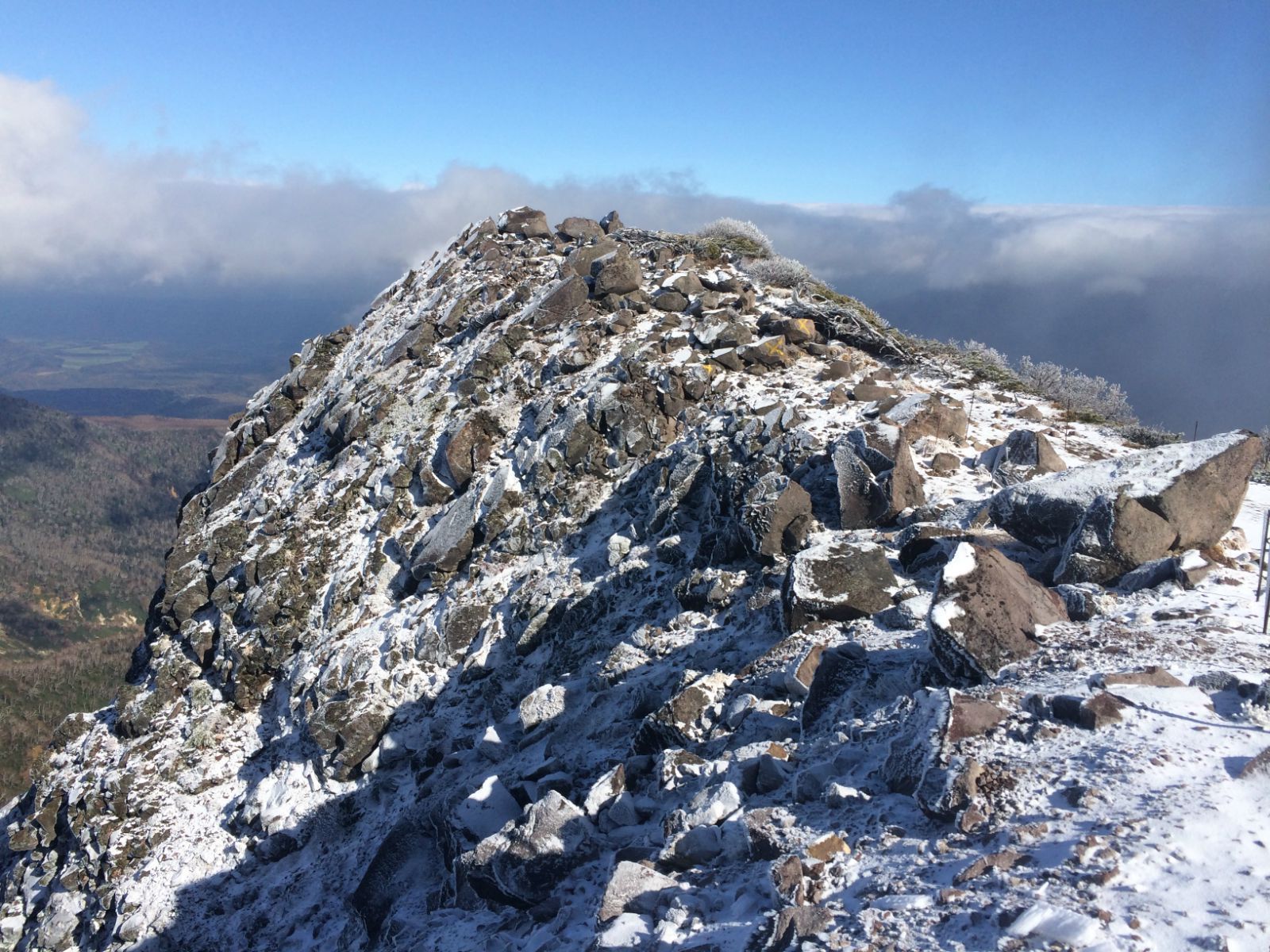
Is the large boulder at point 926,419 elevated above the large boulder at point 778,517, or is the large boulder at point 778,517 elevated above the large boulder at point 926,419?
the large boulder at point 926,419

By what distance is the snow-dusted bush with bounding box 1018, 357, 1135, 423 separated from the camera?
1547 cm

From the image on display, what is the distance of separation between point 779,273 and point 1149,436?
34.9ft

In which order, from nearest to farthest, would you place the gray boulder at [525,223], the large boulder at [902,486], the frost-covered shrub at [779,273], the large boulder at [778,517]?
the large boulder at [902,486], the large boulder at [778,517], the frost-covered shrub at [779,273], the gray boulder at [525,223]

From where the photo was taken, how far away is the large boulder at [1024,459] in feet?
38.3

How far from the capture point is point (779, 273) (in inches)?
836

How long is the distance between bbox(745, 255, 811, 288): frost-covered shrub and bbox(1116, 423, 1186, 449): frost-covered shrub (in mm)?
9642

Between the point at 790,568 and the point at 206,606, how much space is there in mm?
16885

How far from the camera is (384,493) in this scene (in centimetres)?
1817

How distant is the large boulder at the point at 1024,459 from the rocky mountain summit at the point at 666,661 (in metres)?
0.08

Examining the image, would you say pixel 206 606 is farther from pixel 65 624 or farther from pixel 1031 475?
pixel 65 624

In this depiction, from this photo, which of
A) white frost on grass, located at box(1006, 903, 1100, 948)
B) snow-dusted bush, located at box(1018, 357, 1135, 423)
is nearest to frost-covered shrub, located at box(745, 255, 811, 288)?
snow-dusted bush, located at box(1018, 357, 1135, 423)

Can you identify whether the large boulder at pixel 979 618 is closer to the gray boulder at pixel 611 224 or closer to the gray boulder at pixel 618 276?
the gray boulder at pixel 618 276

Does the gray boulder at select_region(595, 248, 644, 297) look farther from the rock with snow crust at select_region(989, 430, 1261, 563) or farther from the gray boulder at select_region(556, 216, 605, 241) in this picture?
the rock with snow crust at select_region(989, 430, 1261, 563)

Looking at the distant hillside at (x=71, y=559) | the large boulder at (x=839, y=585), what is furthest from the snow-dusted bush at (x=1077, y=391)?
the distant hillside at (x=71, y=559)
